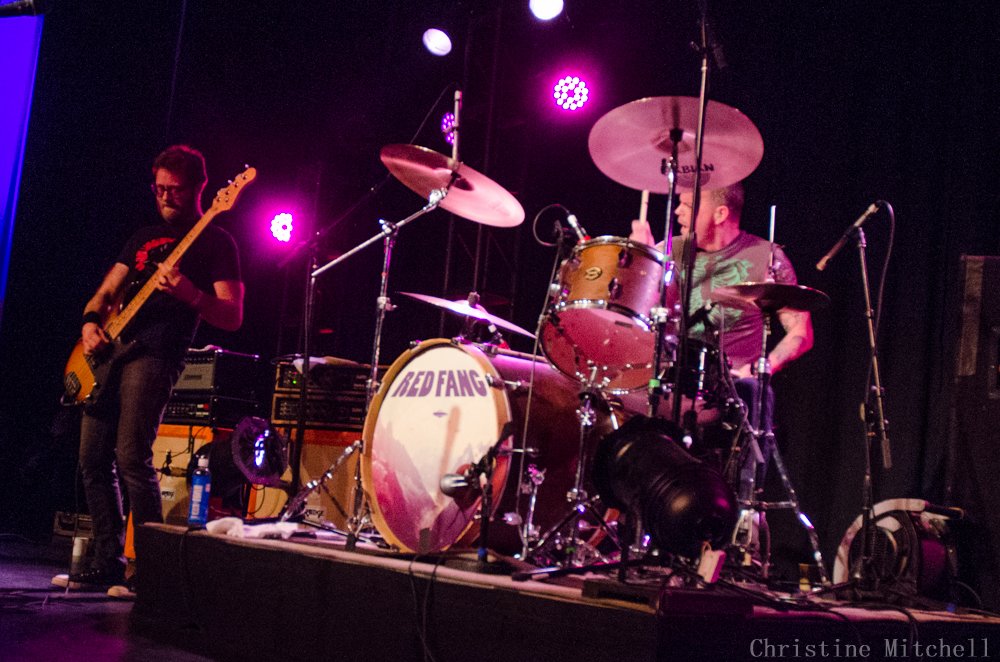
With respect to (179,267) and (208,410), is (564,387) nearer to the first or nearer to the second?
(179,267)

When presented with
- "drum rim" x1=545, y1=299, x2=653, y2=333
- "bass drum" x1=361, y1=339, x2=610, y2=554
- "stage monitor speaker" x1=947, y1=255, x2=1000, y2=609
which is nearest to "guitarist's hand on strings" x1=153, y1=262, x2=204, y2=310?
"bass drum" x1=361, y1=339, x2=610, y2=554

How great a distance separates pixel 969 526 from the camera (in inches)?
148

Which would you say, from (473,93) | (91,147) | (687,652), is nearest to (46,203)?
(91,147)

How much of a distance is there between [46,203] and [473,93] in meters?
3.57

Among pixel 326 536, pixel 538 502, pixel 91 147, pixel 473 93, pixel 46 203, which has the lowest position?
pixel 326 536

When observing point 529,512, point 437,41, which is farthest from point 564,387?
point 437,41

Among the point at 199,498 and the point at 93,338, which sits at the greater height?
the point at 93,338

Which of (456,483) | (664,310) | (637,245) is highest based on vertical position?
(637,245)

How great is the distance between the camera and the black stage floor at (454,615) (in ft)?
7.50

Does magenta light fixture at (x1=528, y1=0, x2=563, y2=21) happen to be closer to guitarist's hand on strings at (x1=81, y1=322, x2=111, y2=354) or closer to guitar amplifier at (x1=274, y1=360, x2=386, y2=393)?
guitar amplifier at (x1=274, y1=360, x2=386, y2=393)

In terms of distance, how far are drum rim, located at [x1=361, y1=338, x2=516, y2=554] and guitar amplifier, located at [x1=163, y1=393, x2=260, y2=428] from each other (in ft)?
6.59

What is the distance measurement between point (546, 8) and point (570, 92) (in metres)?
0.64

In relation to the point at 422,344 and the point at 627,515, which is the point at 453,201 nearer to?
the point at 422,344

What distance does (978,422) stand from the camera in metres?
3.81
